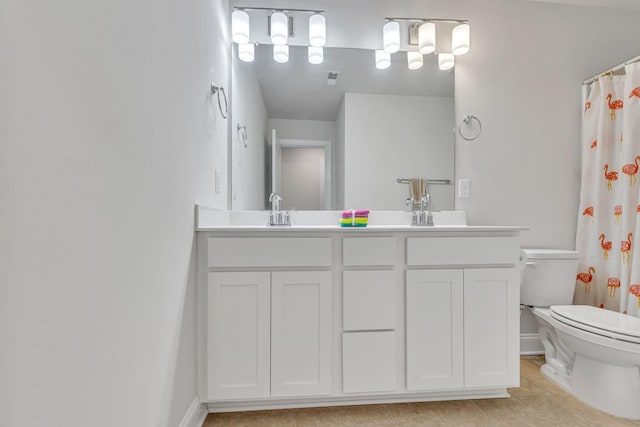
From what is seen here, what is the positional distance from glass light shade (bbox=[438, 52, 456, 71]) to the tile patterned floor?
1976mm

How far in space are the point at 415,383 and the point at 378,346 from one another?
0.25m

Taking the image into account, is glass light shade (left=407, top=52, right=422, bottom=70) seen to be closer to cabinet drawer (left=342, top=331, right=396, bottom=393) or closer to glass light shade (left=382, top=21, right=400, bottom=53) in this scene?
glass light shade (left=382, top=21, right=400, bottom=53)

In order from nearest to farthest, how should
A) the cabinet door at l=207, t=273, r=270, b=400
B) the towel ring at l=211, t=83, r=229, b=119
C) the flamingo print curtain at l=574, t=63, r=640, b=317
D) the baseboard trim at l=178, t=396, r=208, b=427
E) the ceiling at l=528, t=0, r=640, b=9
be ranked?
1. the baseboard trim at l=178, t=396, r=208, b=427
2. the cabinet door at l=207, t=273, r=270, b=400
3. the towel ring at l=211, t=83, r=229, b=119
4. the flamingo print curtain at l=574, t=63, r=640, b=317
5. the ceiling at l=528, t=0, r=640, b=9

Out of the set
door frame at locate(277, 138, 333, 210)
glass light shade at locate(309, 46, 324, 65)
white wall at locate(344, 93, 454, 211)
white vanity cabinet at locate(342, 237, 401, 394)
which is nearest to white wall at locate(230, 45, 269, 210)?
door frame at locate(277, 138, 333, 210)

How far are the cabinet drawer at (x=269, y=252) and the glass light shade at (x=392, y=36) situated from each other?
1.36m

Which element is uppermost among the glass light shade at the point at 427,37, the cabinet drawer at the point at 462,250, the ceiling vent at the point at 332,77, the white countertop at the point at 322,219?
the glass light shade at the point at 427,37

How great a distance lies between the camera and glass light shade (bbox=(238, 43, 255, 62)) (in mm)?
2039

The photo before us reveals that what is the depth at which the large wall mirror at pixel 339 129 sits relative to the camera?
2078 mm

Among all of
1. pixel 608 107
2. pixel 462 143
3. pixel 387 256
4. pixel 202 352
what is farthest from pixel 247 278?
pixel 608 107

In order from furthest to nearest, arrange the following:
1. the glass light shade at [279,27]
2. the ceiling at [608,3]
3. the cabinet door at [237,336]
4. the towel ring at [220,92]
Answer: the ceiling at [608,3], the glass light shade at [279,27], the towel ring at [220,92], the cabinet door at [237,336]

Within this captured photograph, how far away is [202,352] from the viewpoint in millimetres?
1449

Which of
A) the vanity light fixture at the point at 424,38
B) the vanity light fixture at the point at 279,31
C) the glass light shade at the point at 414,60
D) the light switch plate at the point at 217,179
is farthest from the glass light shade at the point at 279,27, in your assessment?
the light switch plate at the point at 217,179

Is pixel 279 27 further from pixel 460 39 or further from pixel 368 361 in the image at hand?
pixel 368 361

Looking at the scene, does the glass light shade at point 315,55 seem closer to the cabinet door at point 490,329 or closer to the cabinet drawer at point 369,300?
the cabinet drawer at point 369,300
